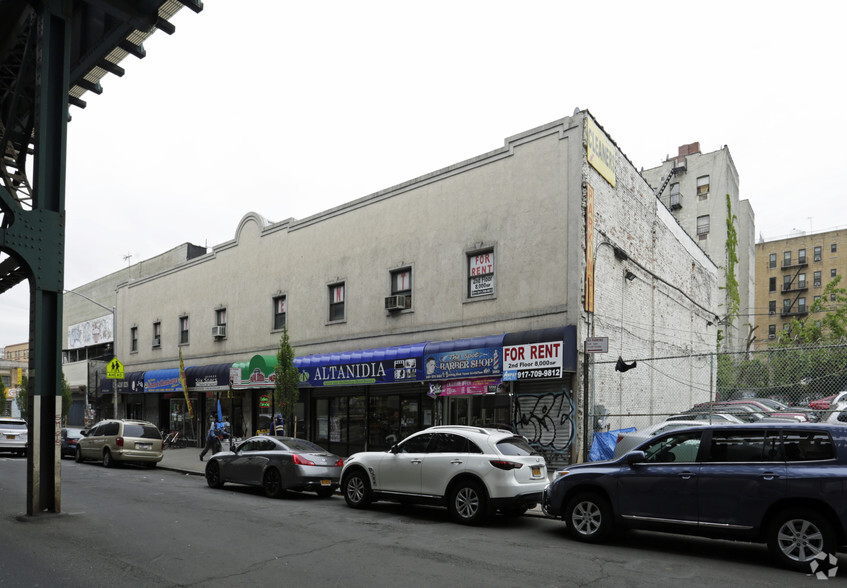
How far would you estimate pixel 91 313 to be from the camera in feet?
143

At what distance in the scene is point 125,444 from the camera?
20.3 meters

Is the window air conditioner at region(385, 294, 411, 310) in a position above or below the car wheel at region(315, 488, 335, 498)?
above

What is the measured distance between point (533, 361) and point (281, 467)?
6.53 meters

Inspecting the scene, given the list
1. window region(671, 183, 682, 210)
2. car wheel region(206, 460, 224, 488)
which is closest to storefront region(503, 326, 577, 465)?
car wheel region(206, 460, 224, 488)

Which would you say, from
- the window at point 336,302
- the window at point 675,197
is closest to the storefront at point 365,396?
the window at point 336,302

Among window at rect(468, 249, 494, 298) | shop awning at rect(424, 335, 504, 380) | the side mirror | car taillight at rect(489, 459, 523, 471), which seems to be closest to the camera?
the side mirror

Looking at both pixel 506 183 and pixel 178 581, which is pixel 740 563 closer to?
pixel 178 581

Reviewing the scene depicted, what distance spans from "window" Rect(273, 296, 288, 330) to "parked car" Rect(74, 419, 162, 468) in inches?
233

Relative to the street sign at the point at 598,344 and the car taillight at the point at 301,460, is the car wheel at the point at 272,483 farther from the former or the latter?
the street sign at the point at 598,344

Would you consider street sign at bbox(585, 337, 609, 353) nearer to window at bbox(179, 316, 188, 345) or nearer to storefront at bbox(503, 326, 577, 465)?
storefront at bbox(503, 326, 577, 465)

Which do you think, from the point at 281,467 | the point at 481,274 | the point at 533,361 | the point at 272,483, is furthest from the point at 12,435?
the point at 533,361

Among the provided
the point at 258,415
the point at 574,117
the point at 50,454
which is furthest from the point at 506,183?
the point at 258,415

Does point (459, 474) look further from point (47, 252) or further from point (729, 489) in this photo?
point (47, 252)

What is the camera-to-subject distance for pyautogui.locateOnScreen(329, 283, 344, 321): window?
73.0 ft
